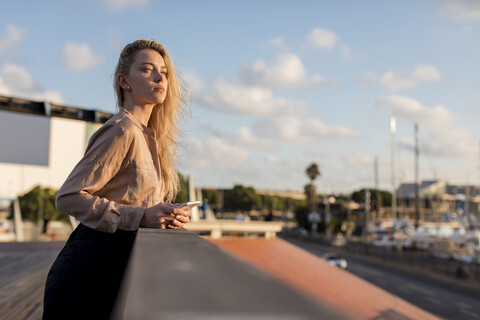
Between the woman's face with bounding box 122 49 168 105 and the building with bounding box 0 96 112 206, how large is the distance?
89.3m

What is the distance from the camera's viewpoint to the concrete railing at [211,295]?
463mm

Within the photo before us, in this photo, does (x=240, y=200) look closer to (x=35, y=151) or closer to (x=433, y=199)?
(x=433, y=199)

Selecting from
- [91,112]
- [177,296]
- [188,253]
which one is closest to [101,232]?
[188,253]

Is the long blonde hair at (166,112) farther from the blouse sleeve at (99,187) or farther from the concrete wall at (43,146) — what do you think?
the concrete wall at (43,146)

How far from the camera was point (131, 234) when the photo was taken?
176 cm

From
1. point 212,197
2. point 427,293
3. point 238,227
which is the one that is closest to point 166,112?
point 238,227

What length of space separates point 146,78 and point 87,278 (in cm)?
84

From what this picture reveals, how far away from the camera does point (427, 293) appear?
109 ft

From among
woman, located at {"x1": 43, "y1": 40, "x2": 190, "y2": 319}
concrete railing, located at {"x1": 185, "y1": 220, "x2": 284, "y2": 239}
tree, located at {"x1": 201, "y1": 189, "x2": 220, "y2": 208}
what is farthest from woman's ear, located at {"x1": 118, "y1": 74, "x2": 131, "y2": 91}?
tree, located at {"x1": 201, "y1": 189, "x2": 220, "y2": 208}

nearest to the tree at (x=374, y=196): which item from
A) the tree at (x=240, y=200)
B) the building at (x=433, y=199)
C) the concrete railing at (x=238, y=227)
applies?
the building at (x=433, y=199)

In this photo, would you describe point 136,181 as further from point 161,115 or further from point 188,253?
point 188,253

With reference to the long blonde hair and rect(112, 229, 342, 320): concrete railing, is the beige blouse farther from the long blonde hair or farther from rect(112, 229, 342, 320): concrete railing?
rect(112, 229, 342, 320): concrete railing

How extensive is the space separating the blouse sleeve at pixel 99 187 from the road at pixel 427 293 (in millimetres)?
25158

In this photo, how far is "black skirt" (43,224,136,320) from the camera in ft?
5.26
